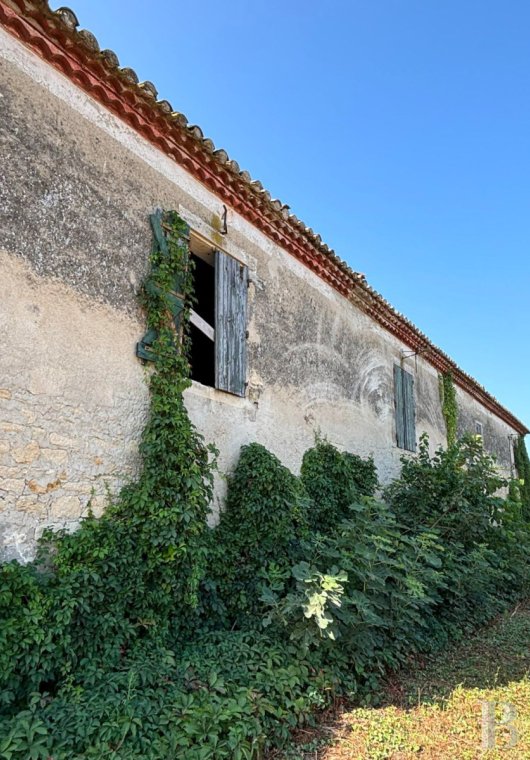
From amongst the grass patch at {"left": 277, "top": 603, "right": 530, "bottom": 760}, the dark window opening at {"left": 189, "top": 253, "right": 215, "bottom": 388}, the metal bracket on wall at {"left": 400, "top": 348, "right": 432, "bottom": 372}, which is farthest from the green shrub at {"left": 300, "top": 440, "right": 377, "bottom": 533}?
the metal bracket on wall at {"left": 400, "top": 348, "right": 432, "bottom": 372}

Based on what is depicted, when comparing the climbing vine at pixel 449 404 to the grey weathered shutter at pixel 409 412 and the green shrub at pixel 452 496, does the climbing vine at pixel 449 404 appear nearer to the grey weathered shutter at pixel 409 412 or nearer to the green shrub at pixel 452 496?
the grey weathered shutter at pixel 409 412

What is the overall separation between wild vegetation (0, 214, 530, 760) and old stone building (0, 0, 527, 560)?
285mm

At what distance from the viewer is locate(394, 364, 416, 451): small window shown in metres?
9.88

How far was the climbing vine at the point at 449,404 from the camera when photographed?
12461mm

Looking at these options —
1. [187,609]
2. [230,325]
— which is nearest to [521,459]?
[230,325]

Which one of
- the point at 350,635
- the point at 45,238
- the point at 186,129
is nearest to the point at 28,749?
the point at 350,635

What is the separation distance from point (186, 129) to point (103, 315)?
2.28 metres

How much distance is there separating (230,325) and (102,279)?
1.76 m

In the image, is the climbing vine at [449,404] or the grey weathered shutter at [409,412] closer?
the grey weathered shutter at [409,412]

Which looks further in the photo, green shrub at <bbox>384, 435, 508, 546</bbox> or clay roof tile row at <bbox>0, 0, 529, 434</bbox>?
green shrub at <bbox>384, 435, 508, 546</bbox>

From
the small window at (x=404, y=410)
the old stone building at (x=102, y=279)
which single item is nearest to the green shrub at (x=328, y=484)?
the old stone building at (x=102, y=279)

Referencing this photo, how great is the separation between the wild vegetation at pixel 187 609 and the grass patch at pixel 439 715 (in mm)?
212

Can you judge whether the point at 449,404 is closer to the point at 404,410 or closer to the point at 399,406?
the point at 404,410

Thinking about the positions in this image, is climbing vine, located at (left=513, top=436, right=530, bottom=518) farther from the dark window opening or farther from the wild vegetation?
the dark window opening
